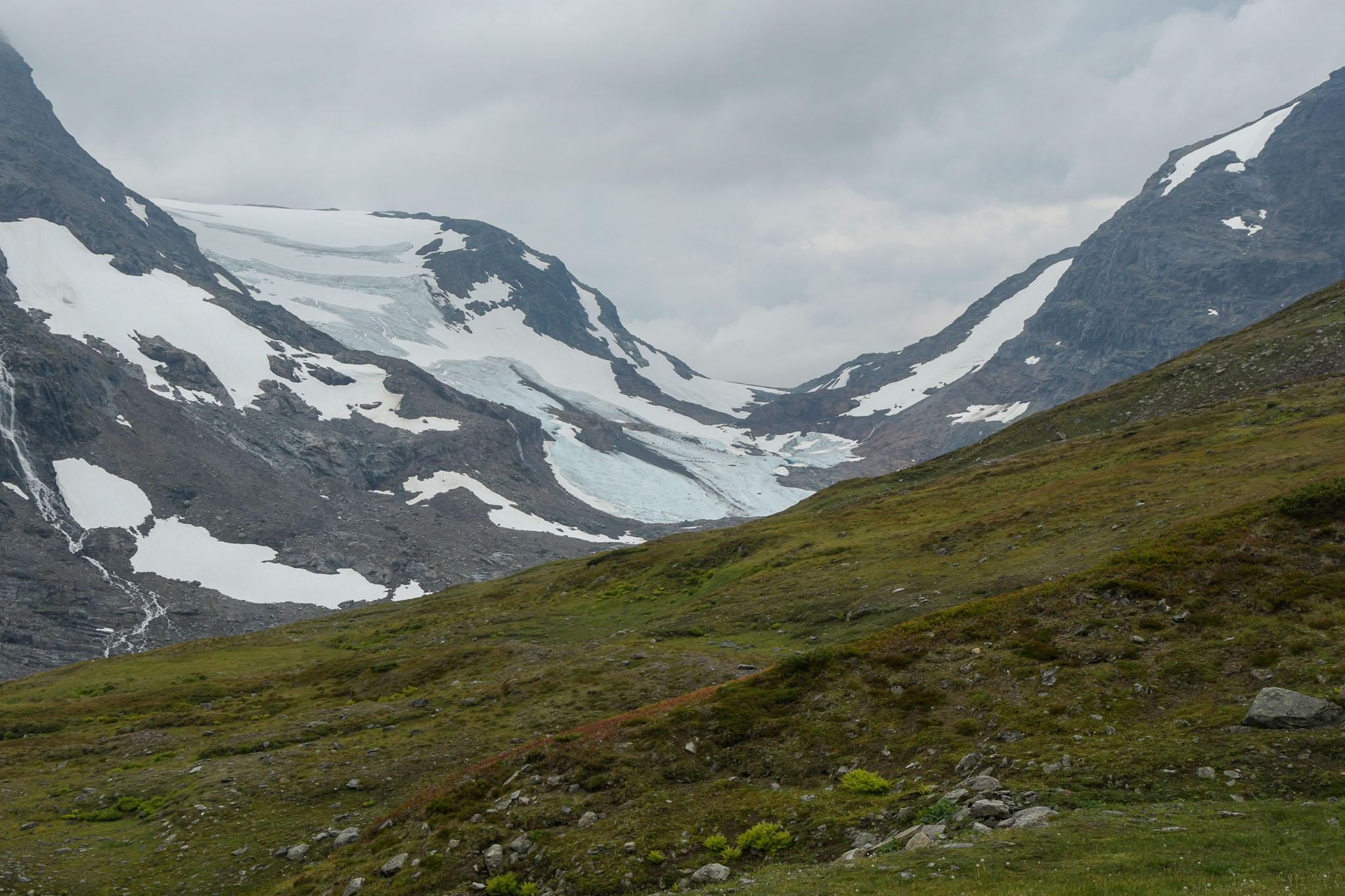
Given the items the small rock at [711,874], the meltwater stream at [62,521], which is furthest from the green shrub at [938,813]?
the meltwater stream at [62,521]

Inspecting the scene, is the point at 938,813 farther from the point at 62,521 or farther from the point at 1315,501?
the point at 62,521

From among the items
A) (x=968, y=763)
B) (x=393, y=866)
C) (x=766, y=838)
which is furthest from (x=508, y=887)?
(x=968, y=763)

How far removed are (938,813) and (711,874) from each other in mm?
4215

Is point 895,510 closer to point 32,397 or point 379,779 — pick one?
point 379,779

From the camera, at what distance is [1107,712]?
17.5 m

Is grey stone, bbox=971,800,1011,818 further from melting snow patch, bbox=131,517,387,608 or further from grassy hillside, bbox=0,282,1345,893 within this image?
melting snow patch, bbox=131,517,387,608

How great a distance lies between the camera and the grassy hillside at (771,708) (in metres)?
16.3

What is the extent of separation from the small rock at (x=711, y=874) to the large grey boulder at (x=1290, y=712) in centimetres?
1021

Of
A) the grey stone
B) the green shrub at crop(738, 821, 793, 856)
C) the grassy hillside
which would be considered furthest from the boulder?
the green shrub at crop(738, 821, 793, 856)

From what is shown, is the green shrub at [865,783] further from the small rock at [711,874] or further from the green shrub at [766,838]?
the small rock at [711,874]

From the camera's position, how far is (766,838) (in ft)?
50.1

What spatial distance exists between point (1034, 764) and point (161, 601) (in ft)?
547

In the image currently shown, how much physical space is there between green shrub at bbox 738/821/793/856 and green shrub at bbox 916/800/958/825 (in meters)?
2.50

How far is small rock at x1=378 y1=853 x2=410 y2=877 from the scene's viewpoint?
17.5 metres
